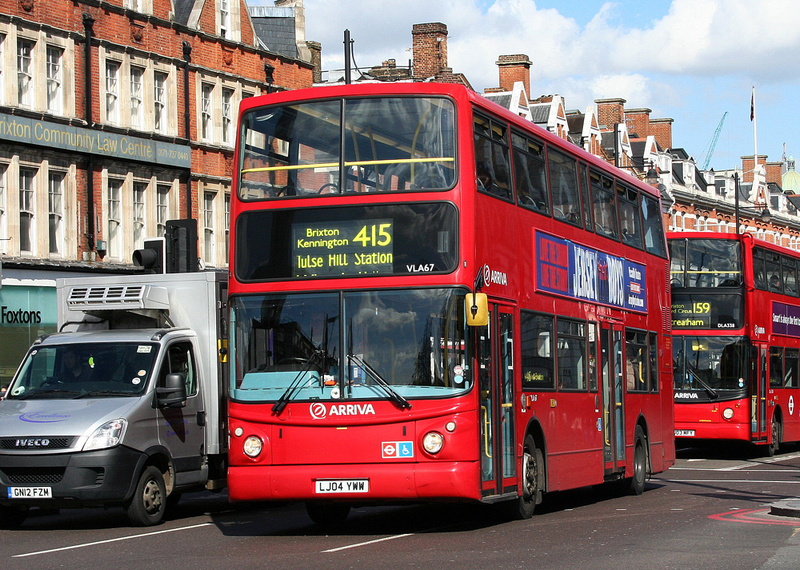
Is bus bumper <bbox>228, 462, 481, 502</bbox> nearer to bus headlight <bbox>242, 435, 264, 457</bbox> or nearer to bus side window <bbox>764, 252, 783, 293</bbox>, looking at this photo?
bus headlight <bbox>242, 435, 264, 457</bbox>

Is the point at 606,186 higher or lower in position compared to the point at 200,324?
higher

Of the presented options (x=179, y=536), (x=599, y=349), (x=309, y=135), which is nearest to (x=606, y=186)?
(x=599, y=349)

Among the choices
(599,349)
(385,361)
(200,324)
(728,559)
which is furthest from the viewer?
(599,349)

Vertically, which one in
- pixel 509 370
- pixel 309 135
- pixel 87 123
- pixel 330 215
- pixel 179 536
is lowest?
pixel 179 536

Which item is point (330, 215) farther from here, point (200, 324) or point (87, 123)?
point (87, 123)

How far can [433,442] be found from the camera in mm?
13328

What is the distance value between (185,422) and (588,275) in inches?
228

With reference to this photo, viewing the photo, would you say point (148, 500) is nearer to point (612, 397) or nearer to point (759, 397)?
point (612, 397)

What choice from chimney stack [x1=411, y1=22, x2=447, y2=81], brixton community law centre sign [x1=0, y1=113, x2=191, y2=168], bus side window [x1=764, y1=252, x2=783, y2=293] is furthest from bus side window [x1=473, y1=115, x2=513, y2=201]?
chimney stack [x1=411, y1=22, x2=447, y2=81]

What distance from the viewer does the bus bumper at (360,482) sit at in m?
13.3

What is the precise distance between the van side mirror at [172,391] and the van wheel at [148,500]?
779 millimetres

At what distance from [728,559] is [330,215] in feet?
17.1

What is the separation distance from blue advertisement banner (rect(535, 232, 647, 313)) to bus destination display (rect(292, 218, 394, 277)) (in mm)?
3054

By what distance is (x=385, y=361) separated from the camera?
13477 mm
